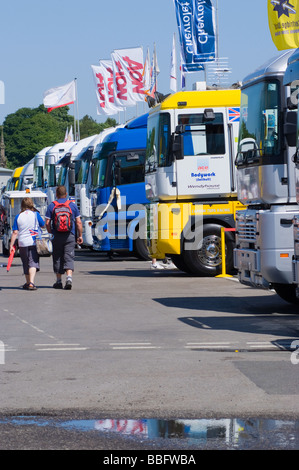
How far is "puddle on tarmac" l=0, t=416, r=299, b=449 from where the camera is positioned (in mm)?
5762

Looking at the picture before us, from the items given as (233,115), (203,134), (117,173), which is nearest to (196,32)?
(117,173)

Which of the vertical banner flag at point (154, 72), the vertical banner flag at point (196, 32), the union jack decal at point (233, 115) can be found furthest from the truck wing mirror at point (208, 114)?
the vertical banner flag at point (154, 72)

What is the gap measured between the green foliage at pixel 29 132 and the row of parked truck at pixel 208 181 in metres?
113

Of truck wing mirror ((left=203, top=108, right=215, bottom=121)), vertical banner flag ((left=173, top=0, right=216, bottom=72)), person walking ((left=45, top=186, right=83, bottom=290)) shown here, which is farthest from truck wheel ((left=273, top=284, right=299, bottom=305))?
vertical banner flag ((left=173, top=0, right=216, bottom=72))

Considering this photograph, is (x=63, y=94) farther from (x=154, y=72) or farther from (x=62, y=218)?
(x=62, y=218)

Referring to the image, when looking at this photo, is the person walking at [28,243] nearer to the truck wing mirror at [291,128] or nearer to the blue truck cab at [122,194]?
the truck wing mirror at [291,128]

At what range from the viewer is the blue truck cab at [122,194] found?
83.6 feet

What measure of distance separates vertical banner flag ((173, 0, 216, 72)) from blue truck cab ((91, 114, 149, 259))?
15.1 feet

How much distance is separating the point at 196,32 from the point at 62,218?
15.0m

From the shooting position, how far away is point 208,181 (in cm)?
1906
